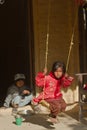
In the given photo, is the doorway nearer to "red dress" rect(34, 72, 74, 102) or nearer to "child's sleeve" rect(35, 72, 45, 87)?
"red dress" rect(34, 72, 74, 102)

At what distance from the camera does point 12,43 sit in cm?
1146

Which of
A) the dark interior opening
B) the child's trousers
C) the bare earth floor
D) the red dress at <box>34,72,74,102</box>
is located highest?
the dark interior opening

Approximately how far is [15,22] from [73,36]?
2681 millimetres

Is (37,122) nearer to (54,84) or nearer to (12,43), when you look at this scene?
(54,84)

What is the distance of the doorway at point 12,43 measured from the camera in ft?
34.2

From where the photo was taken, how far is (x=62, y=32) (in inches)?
348

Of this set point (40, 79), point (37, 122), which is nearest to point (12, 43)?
point (37, 122)

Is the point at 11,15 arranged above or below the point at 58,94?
above

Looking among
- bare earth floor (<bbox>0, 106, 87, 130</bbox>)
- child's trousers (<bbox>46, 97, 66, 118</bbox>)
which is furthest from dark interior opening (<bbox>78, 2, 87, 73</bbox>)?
child's trousers (<bbox>46, 97, 66, 118</bbox>)

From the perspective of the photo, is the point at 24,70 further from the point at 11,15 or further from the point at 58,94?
the point at 58,94

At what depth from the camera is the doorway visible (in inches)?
411

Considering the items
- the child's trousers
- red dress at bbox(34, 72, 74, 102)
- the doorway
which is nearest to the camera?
the child's trousers

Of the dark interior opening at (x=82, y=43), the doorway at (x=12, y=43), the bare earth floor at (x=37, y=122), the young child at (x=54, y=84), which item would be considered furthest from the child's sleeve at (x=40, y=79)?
the doorway at (x=12, y=43)

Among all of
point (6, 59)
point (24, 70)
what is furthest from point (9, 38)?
point (24, 70)
